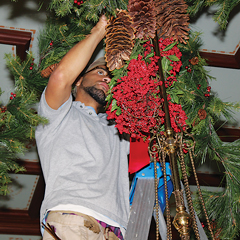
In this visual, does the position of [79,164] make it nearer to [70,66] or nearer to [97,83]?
[70,66]

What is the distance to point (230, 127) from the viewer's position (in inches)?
113

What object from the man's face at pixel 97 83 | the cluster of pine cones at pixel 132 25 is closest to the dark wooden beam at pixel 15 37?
the man's face at pixel 97 83

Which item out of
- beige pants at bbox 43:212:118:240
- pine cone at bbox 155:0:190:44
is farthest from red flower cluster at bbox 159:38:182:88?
beige pants at bbox 43:212:118:240

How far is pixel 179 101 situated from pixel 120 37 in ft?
1.74

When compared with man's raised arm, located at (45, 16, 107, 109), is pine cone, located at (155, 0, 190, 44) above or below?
above

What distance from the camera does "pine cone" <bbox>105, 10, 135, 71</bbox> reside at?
1324 millimetres

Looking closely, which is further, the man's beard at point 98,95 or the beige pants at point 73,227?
Result: the man's beard at point 98,95

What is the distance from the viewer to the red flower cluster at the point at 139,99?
1.24 metres

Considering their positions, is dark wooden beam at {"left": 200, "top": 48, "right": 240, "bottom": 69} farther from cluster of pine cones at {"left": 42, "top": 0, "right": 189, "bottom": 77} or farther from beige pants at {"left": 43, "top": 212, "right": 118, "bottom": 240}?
beige pants at {"left": 43, "top": 212, "right": 118, "bottom": 240}

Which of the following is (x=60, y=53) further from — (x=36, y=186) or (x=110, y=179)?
(x=36, y=186)

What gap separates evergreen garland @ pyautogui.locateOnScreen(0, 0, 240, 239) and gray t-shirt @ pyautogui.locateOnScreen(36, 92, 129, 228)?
4.2 inches

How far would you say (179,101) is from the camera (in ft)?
5.51

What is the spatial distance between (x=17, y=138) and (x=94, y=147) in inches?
14.5

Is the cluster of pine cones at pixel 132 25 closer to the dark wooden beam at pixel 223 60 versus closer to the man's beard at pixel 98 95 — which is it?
the man's beard at pixel 98 95
